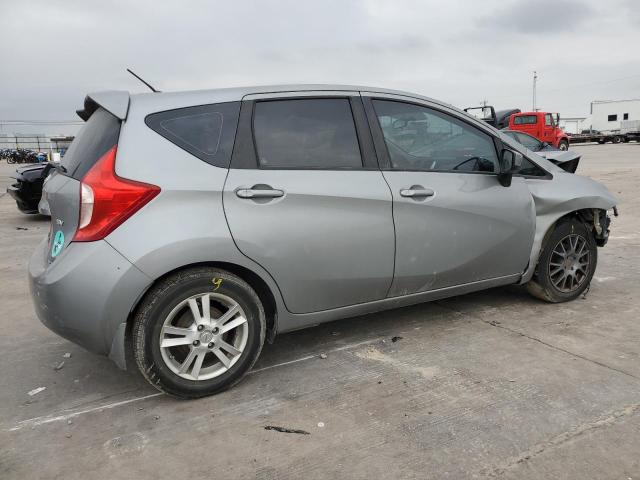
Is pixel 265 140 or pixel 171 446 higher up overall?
pixel 265 140

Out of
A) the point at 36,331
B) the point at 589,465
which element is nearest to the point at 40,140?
the point at 36,331

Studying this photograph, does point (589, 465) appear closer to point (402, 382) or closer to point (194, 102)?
point (402, 382)

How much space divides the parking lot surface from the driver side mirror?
109cm

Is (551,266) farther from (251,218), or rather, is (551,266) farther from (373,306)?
(251,218)

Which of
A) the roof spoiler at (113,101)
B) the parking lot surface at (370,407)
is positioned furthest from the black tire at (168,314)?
the roof spoiler at (113,101)

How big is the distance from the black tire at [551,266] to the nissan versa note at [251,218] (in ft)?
1.63

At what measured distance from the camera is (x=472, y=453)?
2322 millimetres

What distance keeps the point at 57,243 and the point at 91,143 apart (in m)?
0.59

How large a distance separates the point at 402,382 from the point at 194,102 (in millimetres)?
2017

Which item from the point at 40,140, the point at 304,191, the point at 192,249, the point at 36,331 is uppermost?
the point at 40,140

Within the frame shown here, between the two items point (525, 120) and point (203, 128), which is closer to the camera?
point (203, 128)

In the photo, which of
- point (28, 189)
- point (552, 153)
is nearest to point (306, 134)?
point (552, 153)

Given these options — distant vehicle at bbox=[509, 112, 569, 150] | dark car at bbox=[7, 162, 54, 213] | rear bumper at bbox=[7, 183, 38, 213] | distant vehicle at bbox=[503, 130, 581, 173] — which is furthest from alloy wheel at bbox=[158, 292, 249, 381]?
distant vehicle at bbox=[509, 112, 569, 150]

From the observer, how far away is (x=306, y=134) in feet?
10.2
